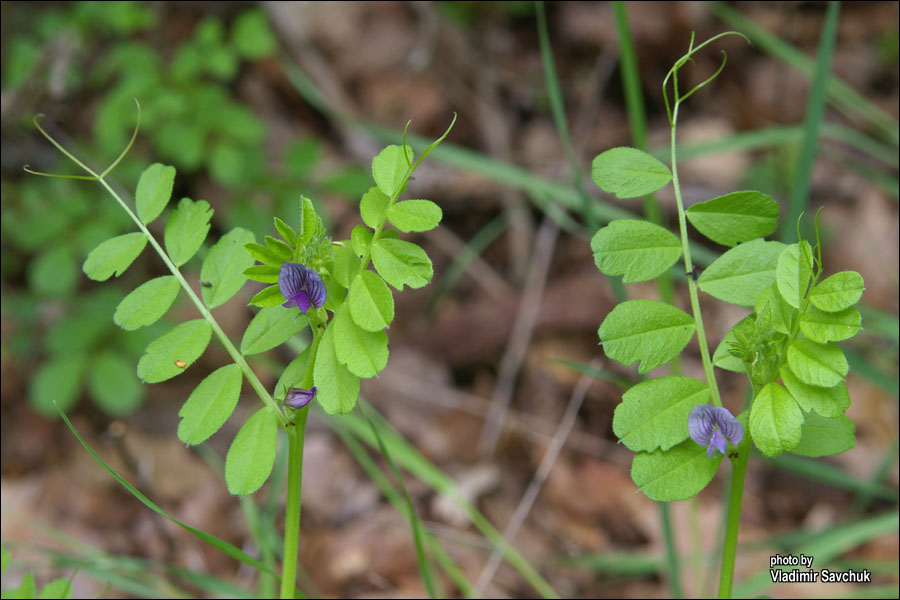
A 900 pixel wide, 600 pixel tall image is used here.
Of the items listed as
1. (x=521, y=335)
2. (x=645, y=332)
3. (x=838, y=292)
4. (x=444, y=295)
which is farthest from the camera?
(x=444, y=295)

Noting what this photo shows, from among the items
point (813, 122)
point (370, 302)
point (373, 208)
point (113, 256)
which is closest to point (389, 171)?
point (373, 208)

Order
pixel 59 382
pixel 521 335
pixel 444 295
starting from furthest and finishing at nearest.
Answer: pixel 444 295 → pixel 521 335 → pixel 59 382

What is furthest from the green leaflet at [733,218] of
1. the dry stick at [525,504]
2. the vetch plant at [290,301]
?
the dry stick at [525,504]

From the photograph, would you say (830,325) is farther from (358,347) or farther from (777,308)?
(358,347)

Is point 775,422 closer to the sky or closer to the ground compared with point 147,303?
closer to the ground

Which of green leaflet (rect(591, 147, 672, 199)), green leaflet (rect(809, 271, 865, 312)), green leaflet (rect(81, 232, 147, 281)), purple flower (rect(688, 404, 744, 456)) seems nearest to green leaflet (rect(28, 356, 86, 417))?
green leaflet (rect(81, 232, 147, 281))

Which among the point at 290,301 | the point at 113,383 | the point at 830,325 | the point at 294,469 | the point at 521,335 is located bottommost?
the point at 521,335

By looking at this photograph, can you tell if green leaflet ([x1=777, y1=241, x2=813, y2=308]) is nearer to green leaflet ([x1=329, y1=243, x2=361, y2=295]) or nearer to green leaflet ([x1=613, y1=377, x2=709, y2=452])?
green leaflet ([x1=613, y1=377, x2=709, y2=452])

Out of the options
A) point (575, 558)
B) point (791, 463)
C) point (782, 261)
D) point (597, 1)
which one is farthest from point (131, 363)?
point (597, 1)
